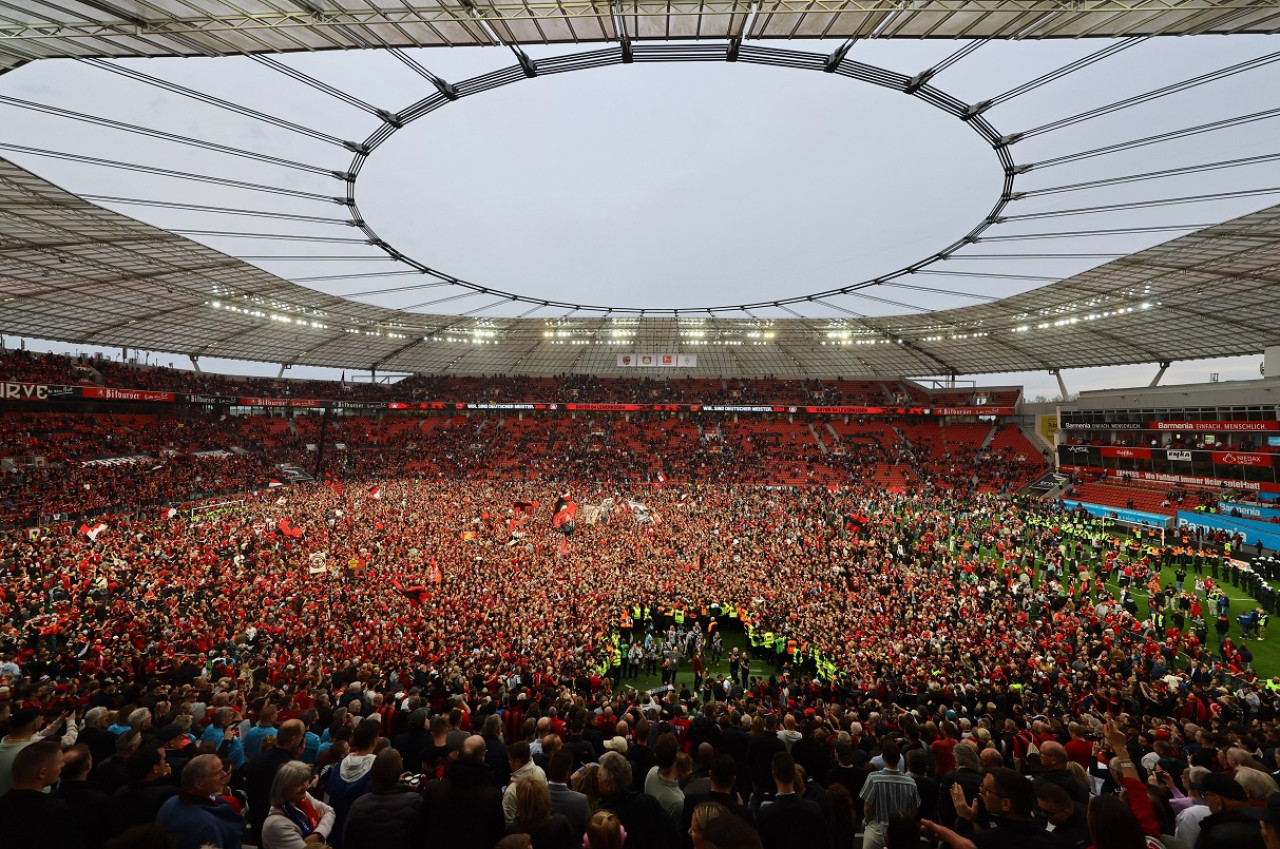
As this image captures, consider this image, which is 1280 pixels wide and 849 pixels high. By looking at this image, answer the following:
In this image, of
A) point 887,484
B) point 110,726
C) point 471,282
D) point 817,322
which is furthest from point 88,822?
point 887,484

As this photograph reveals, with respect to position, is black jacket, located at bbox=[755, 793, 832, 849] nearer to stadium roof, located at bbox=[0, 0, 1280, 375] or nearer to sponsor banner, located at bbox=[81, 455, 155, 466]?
stadium roof, located at bbox=[0, 0, 1280, 375]

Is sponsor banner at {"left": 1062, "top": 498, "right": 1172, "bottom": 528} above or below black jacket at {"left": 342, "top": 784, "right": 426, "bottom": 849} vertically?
below

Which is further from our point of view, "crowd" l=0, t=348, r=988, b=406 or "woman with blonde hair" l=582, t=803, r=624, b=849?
"crowd" l=0, t=348, r=988, b=406

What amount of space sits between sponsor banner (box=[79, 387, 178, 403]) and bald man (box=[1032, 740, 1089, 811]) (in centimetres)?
4525

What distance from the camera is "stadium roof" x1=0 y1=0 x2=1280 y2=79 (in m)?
8.78

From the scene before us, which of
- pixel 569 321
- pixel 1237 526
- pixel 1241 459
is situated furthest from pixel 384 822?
pixel 1241 459

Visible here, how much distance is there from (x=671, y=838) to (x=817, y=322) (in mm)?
35423

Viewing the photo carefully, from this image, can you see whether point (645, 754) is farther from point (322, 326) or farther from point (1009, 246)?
point (322, 326)

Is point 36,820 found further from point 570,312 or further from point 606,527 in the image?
point 570,312

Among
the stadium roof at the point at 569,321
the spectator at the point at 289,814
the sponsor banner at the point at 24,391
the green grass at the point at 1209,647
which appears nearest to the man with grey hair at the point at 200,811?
the spectator at the point at 289,814

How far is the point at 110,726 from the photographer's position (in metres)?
5.34

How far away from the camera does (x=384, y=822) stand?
9.77 feet

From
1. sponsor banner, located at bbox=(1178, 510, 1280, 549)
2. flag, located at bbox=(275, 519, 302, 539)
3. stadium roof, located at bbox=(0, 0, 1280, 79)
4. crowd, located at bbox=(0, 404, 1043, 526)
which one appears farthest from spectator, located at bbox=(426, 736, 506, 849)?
sponsor banner, located at bbox=(1178, 510, 1280, 549)

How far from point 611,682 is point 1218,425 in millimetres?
37724
